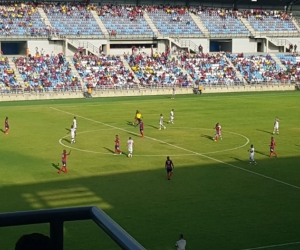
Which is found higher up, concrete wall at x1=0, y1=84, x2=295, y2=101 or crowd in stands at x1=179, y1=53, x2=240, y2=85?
crowd in stands at x1=179, y1=53, x2=240, y2=85

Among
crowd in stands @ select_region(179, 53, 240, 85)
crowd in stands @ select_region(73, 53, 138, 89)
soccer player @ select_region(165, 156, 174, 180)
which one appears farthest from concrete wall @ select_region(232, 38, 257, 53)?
soccer player @ select_region(165, 156, 174, 180)

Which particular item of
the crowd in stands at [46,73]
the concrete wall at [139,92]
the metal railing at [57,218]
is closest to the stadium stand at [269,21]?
the concrete wall at [139,92]

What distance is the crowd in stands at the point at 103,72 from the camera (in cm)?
6681

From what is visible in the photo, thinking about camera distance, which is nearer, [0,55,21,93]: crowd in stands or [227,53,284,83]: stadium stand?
[0,55,21,93]: crowd in stands

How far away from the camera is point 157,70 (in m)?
72.8

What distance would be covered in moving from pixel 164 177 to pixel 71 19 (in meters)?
54.5

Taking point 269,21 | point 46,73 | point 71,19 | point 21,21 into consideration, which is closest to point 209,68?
point 71,19

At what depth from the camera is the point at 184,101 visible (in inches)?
2397

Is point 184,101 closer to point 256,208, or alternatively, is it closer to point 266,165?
point 266,165

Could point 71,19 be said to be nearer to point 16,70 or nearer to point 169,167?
point 16,70

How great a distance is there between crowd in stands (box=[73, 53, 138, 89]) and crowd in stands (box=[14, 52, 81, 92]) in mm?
1513

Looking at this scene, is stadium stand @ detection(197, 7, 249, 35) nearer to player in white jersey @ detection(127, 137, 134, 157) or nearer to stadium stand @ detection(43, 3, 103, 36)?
stadium stand @ detection(43, 3, 103, 36)

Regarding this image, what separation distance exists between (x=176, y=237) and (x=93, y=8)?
67.2 m

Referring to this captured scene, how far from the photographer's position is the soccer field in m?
18.7
